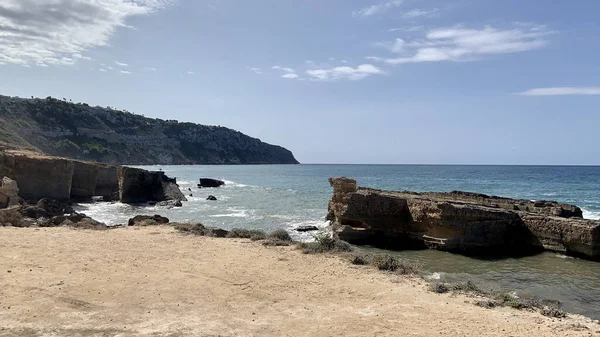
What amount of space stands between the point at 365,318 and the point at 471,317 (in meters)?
2.17

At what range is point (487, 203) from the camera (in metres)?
25.5

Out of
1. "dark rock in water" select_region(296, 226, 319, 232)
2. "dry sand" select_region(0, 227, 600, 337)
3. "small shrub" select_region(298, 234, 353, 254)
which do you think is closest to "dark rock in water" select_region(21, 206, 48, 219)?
"dry sand" select_region(0, 227, 600, 337)

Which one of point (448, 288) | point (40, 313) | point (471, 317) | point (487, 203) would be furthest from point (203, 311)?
point (487, 203)

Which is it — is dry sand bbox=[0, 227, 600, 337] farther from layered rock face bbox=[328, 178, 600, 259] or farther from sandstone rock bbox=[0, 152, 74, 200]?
sandstone rock bbox=[0, 152, 74, 200]

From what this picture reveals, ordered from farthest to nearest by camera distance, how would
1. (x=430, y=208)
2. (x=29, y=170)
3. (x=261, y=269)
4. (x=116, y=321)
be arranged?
(x=29, y=170) → (x=430, y=208) → (x=261, y=269) → (x=116, y=321)

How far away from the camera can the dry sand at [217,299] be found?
820 centimetres

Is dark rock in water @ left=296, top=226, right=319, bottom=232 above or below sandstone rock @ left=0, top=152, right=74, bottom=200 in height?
below

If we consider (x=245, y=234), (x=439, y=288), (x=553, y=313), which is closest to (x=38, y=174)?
(x=245, y=234)

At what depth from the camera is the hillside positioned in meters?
90.9

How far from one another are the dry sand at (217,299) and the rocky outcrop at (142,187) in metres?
24.4

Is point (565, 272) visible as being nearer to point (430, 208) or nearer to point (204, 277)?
point (430, 208)

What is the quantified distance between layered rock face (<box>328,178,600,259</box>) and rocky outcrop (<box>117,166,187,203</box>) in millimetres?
21959

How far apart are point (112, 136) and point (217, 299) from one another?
118 meters

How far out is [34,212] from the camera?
22297 mm
